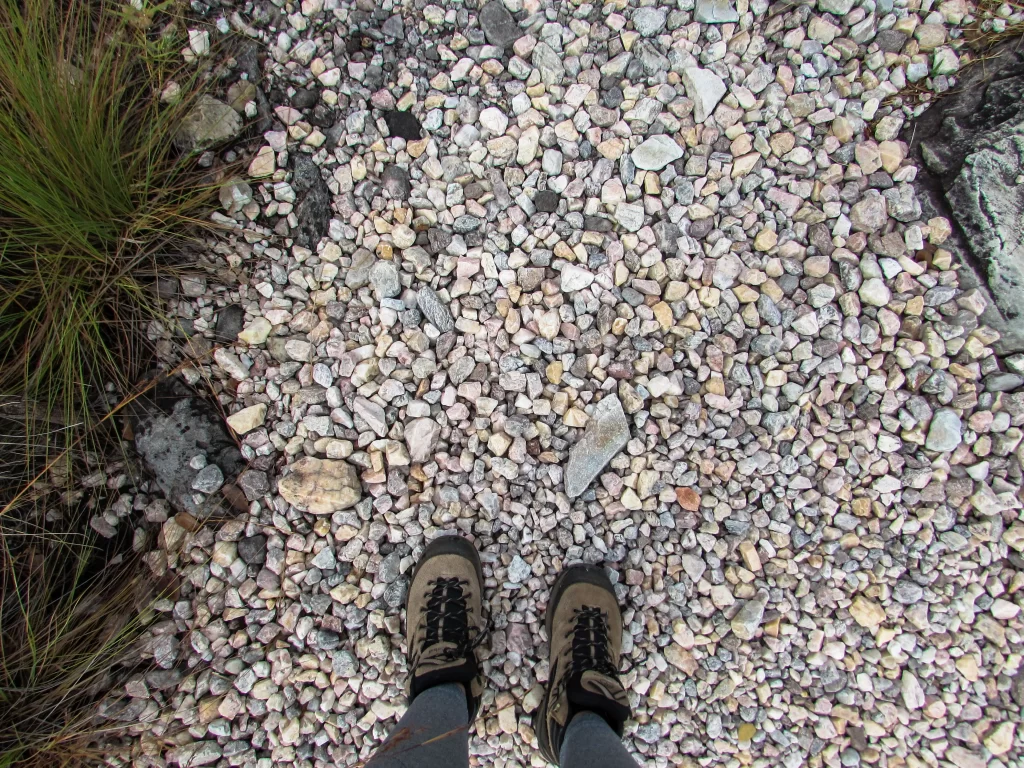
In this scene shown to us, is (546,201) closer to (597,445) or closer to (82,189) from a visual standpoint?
(597,445)

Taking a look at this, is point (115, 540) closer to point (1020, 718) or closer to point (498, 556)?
point (498, 556)

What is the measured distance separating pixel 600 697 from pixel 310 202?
1961 mm

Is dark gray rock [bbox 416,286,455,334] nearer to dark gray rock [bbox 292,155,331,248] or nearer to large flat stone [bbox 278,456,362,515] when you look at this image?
dark gray rock [bbox 292,155,331,248]

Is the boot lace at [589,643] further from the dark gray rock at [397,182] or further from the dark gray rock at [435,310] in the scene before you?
the dark gray rock at [397,182]

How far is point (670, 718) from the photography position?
6.35 feet

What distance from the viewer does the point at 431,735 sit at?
1579 millimetres

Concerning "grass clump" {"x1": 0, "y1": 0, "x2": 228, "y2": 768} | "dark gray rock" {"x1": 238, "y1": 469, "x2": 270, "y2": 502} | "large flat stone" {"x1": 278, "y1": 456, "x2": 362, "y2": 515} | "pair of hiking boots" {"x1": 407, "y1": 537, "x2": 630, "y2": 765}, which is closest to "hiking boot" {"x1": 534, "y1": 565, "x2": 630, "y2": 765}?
"pair of hiking boots" {"x1": 407, "y1": 537, "x2": 630, "y2": 765}

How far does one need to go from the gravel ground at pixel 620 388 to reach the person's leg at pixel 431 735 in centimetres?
25

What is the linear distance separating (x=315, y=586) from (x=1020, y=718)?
2.54m

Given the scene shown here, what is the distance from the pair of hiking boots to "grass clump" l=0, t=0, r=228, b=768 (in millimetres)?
1001

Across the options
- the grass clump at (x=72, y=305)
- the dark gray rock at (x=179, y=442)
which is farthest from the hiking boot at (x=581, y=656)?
the grass clump at (x=72, y=305)

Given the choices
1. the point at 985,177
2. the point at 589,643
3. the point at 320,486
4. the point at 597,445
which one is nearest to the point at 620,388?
the point at 597,445

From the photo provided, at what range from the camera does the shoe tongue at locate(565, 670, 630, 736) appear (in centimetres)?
175

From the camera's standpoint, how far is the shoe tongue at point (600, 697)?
175cm
